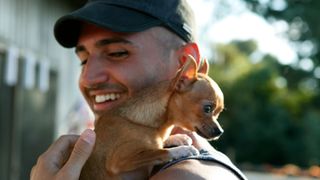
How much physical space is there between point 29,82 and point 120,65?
18.5ft

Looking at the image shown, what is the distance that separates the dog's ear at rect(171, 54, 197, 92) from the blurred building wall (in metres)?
4.83

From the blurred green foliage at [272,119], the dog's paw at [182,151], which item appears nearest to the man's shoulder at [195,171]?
the dog's paw at [182,151]

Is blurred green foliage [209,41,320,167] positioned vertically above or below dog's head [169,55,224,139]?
below

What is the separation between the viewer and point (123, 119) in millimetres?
2748

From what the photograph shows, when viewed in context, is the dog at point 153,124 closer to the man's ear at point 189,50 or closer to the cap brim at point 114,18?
the man's ear at point 189,50

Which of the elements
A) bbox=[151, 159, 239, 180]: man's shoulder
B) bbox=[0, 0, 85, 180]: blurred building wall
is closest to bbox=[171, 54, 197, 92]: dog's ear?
bbox=[151, 159, 239, 180]: man's shoulder

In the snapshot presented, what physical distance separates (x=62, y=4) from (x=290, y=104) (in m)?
19.2

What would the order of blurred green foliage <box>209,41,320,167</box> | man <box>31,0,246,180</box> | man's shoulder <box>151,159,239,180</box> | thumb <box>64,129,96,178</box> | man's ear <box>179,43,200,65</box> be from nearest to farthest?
1. man's shoulder <box>151,159,239,180</box>
2. thumb <box>64,129,96,178</box>
3. man <box>31,0,246,180</box>
4. man's ear <box>179,43,200,65</box>
5. blurred green foliage <box>209,41,320,167</box>

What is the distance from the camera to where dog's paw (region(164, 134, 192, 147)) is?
279cm

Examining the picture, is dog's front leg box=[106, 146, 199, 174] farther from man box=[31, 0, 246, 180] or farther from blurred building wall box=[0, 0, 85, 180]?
blurred building wall box=[0, 0, 85, 180]

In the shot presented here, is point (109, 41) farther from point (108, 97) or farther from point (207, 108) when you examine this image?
point (207, 108)

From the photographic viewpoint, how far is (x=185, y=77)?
2.82m

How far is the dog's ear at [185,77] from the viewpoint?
110 inches

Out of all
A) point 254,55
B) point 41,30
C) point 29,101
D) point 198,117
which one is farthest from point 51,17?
point 254,55
